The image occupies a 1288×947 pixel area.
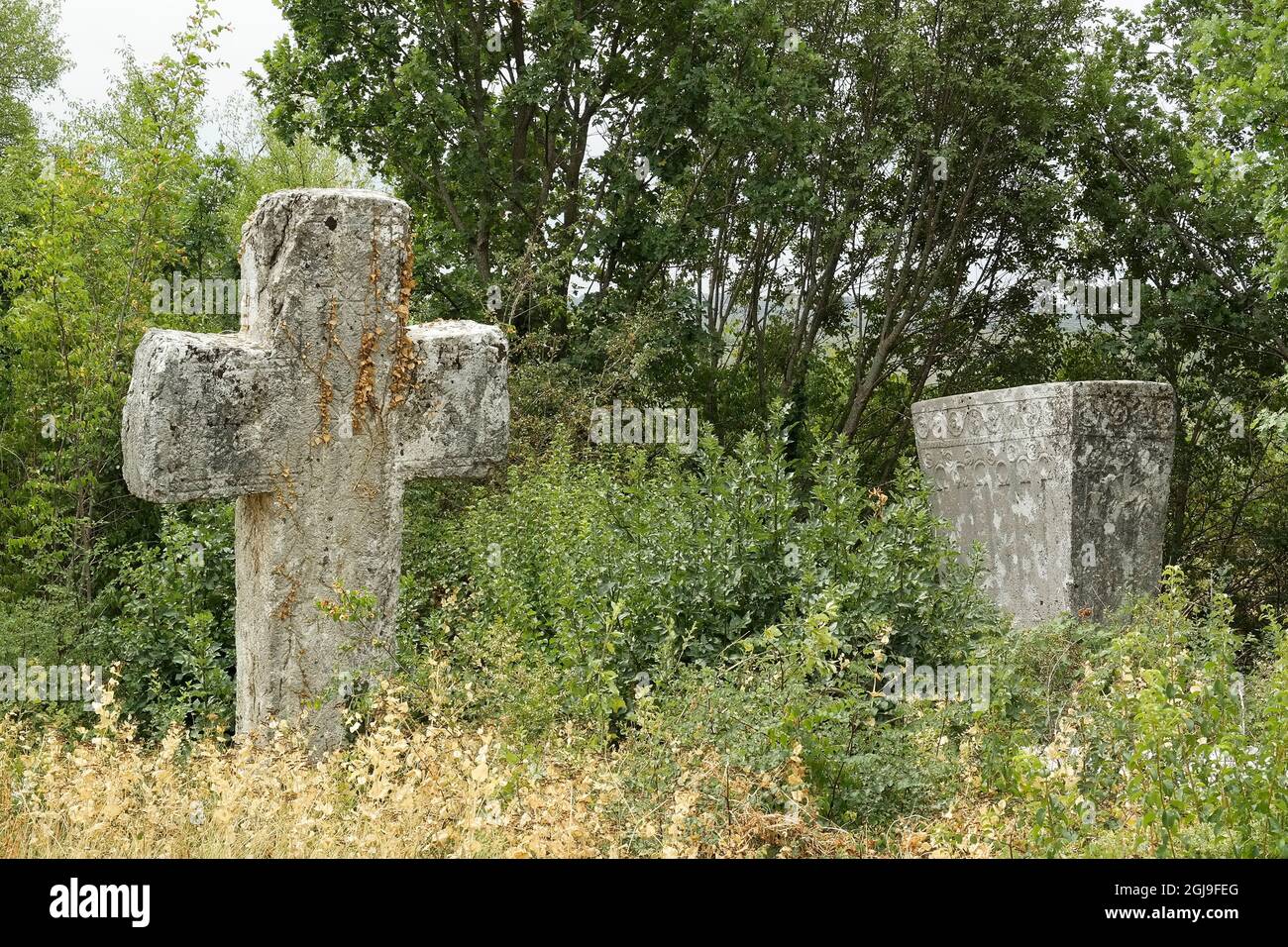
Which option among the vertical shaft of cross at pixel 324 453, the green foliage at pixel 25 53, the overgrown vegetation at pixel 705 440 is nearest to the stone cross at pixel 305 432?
the vertical shaft of cross at pixel 324 453

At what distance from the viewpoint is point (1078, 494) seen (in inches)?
359

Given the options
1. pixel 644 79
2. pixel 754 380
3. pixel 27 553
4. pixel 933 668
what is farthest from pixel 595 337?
pixel 933 668

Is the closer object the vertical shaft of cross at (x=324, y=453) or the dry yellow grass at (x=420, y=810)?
the dry yellow grass at (x=420, y=810)

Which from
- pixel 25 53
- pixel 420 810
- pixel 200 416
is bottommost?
pixel 420 810

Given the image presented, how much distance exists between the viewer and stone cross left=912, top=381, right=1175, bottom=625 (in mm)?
9133

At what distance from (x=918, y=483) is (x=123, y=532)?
6.25 m

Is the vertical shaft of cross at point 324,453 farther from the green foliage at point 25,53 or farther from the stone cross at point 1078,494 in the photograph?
the green foliage at point 25,53

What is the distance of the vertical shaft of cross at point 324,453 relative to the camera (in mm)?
5387

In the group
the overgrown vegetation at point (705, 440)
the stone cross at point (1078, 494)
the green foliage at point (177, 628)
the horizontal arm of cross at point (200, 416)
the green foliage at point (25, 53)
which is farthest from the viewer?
the green foliage at point (25, 53)

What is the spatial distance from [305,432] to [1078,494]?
5.83 meters

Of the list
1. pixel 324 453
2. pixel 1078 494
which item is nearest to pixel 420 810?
pixel 324 453

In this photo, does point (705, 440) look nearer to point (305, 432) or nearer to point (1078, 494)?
point (305, 432)

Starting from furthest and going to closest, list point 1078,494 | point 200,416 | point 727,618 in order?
1. point 1078,494
2. point 727,618
3. point 200,416

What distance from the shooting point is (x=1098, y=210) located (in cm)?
1534
